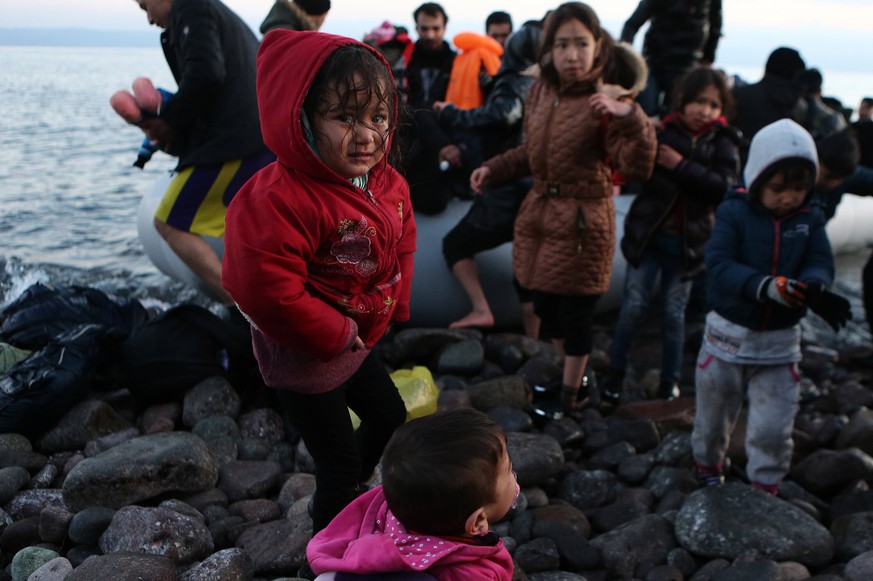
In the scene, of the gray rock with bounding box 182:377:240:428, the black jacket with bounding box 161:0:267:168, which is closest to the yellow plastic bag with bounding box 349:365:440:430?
the gray rock with bounding box 182:377:240:428

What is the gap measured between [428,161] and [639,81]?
5.65 ft

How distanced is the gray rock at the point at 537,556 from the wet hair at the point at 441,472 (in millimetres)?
1187

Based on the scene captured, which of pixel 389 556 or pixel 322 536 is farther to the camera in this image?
pixel 322 536

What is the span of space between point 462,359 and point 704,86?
6.07 feet

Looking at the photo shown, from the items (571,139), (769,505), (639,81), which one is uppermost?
(639,81)

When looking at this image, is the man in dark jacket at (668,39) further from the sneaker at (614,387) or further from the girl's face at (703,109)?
the sneaker at (614,387)

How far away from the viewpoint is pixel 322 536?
1.68 meters

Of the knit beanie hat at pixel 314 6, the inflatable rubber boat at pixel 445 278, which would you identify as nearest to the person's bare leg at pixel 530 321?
the inflatable rubber boat at pixel 445 278

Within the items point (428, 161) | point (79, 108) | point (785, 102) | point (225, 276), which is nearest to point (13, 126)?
point (79, 108)

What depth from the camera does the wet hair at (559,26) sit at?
344cm

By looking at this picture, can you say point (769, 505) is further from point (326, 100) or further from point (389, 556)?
point (326, 100)

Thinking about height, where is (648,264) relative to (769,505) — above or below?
above

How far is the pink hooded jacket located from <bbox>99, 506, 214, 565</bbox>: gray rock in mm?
1090

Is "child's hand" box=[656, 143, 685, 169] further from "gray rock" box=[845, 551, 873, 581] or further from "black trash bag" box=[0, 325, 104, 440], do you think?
"black trash bag" box=[0, 325, 104, 440]
